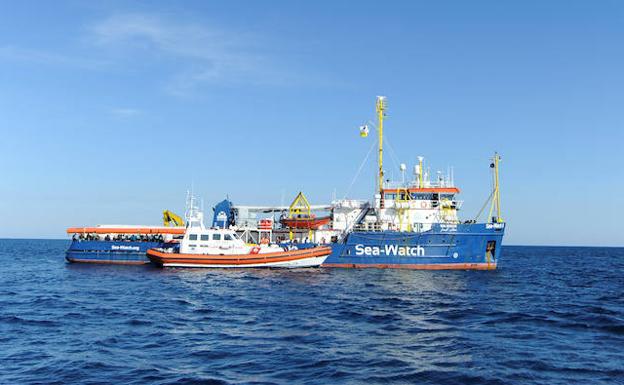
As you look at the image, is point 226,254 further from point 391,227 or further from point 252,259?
point 391,227

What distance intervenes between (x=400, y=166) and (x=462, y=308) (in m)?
25.1

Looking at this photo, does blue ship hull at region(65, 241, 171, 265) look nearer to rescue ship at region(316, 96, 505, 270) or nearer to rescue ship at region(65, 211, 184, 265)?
rescue ship at region(65, 211, 184, 265)

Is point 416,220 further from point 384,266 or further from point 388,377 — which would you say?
point 388,377

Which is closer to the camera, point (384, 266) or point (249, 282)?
point (249, 282)

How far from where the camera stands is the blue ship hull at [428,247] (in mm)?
42938

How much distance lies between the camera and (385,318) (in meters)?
21.4

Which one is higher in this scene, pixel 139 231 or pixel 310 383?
pixel 139 231

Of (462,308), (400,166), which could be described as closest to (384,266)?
(400,166)

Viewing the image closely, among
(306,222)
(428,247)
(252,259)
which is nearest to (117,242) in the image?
(252,259)

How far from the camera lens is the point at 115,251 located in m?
47.0

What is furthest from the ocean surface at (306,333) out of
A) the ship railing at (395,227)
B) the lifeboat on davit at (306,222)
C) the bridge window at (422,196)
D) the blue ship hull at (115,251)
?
the lifeboat on davit at (306,222)

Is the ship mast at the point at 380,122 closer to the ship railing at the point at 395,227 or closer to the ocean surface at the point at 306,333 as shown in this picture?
the ship railing at the point at 395,227

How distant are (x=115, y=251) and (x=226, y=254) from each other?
12.6m

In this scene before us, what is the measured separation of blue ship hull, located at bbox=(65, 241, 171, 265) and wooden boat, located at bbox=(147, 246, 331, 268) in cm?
571
